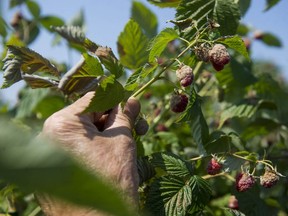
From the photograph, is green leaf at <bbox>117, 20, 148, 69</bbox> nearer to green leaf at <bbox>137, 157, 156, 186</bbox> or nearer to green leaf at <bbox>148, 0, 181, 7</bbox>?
green leaf at <bbox>148, 0, 181, 7</bbox>

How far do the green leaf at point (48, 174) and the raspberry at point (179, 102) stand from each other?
43.4 inches

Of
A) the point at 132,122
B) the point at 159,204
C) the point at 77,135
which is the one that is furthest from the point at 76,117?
the point at 159,204

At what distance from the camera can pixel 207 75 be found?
210 cm

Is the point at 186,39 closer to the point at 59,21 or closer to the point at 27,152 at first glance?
the point at 27,152

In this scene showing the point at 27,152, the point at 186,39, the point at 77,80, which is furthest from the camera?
the point at 186,39

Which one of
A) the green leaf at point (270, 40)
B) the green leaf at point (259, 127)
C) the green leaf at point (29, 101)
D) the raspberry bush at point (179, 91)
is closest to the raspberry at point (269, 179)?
the raspberry bush at point (179, 91)

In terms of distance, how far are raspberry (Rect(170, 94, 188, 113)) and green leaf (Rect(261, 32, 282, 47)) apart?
200 centimetres

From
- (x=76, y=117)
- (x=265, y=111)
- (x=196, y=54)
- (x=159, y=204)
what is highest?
(x=196, y=54)

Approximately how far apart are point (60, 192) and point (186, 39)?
46.4 inches

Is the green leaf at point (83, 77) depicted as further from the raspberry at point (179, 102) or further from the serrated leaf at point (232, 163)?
the serrated leaf at point (232, 163)

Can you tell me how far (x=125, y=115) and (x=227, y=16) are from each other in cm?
52

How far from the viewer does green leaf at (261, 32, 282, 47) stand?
10.5 feet

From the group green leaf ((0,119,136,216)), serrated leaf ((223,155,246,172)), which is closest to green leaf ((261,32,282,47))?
serrated leaf ((223,155,246,172))

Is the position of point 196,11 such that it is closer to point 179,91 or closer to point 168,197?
point 179,91
